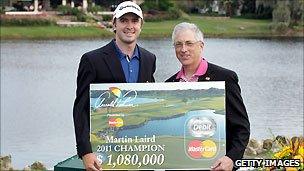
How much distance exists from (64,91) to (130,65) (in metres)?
18.5

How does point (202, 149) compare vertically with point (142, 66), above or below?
below

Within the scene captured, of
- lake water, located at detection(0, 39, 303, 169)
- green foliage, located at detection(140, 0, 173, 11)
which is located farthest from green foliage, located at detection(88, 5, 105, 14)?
lake water, located at detection(0, 39, 303, 169)

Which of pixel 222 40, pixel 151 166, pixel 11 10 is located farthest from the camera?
pixel 11 10

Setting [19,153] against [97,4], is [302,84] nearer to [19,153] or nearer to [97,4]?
[19,153]

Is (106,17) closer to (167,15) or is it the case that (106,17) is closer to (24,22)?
(167,15)

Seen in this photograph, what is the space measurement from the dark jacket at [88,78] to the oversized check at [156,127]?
0.17ft

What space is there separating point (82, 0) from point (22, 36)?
19.8 meters

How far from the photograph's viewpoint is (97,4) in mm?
77688

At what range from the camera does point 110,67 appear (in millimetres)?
4387

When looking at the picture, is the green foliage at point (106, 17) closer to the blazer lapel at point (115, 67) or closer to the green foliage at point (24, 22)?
the green foliage at point (24, 22)

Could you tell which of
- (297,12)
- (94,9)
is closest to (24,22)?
(94,9)

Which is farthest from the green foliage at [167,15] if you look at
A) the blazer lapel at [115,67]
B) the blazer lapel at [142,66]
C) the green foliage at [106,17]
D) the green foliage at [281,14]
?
the blazer lapel at [115,67]

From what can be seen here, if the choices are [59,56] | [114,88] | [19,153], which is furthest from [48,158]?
[59,56]

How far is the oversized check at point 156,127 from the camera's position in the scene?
4250 millimetres
